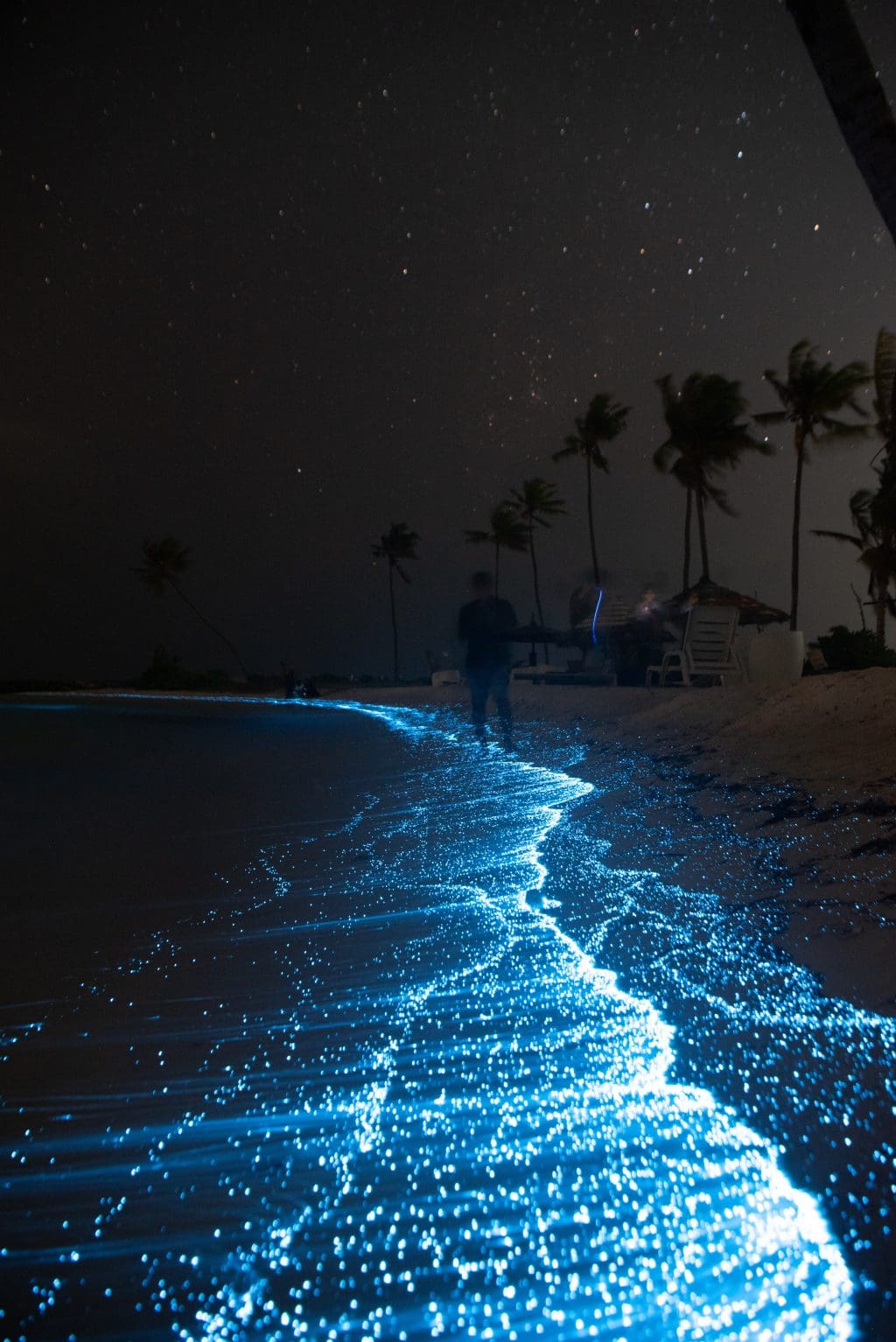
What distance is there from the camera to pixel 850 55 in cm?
473

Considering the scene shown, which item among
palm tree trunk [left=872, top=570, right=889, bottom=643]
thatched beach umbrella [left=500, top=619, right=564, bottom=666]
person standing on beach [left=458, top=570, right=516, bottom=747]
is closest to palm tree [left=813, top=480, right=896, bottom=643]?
palm tree trunk [left=872, top=570, right=889, bottom=643]

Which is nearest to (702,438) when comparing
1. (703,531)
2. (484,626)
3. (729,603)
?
(703,531)

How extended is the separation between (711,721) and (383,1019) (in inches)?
240

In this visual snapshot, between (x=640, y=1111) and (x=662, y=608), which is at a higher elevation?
(x=662, y=608)

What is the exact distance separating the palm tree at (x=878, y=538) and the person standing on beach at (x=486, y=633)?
1941 centimetres

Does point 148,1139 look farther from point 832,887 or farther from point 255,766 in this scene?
point 255,766

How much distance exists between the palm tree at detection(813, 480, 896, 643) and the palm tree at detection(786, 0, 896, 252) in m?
21.8

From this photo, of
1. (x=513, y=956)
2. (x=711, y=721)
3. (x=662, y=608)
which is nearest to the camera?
(x=513, y=956)

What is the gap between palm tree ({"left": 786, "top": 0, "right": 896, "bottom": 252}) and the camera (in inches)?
182

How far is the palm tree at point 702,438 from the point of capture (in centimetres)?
3541

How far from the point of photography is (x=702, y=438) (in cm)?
3588

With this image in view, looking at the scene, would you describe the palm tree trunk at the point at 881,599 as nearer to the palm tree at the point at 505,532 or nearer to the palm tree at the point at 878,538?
the palm tree at the point at 878,538

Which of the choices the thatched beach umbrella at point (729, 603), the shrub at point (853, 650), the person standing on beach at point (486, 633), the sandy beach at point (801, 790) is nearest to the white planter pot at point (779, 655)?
the sandy beach at point (801, 790)

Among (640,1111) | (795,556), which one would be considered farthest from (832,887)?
(795,556)
